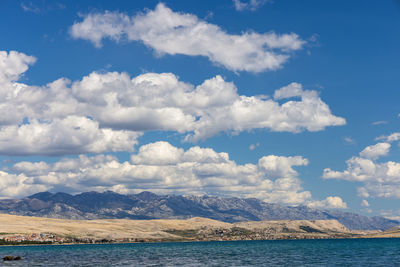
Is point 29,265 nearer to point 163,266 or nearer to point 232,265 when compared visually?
point 163,266

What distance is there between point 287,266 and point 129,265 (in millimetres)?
46736

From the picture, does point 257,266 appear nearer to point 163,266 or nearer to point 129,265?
point 163,266

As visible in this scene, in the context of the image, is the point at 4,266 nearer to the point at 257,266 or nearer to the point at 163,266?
the point at 163,266

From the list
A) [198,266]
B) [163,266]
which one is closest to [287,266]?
[198,266]

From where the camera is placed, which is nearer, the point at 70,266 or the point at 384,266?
the point at 384,266

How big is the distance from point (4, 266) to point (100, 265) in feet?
92.6

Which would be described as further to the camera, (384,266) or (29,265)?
(29,265)

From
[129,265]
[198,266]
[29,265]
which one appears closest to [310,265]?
[198,266]

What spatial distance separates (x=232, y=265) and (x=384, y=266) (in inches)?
1653

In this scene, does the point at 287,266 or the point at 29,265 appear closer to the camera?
the point at 287,266

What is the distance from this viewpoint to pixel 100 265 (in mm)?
131250

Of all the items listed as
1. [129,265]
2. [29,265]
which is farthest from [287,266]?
[29,265]

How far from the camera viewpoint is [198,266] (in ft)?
416

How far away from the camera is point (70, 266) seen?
12769 cm
